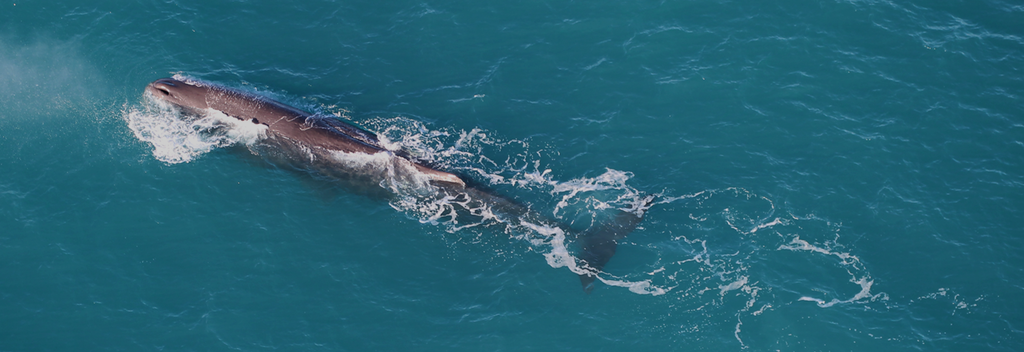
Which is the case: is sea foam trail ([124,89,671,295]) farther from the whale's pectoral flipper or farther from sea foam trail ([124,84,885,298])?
the whale's pectoral flipper

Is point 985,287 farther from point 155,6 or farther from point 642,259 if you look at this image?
point 155,6

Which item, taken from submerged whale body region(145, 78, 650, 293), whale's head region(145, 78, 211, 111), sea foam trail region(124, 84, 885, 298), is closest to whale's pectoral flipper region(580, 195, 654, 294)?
submerged whale body region(145, 78, 650, 293)

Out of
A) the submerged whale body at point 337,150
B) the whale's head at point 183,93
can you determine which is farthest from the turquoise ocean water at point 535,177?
the whale's head at point 183,93

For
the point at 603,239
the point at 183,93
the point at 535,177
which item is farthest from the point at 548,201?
the point at 183,93

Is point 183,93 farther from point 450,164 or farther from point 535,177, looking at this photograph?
point 535,177

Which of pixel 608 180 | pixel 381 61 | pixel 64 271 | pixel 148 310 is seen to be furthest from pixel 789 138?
pixel 64 271

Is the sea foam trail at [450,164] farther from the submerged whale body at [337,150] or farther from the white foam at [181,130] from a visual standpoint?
the submerged whale body at [337,150]
